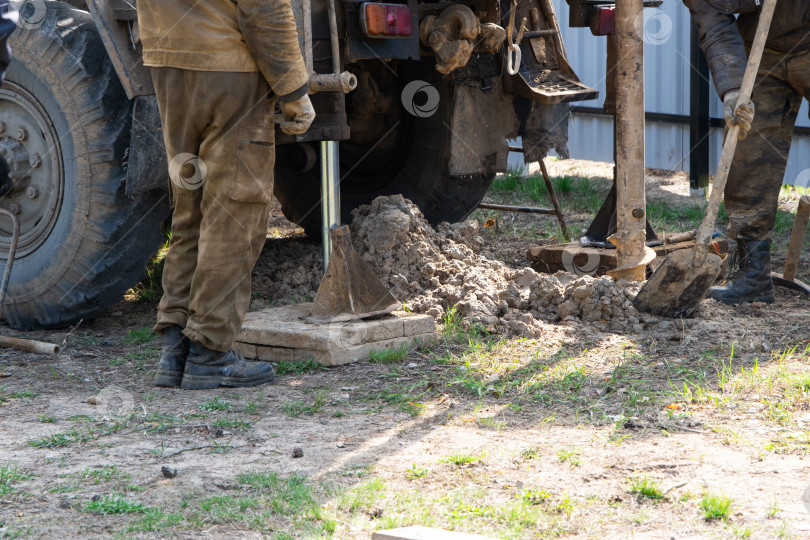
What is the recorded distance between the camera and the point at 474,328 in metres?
4.20

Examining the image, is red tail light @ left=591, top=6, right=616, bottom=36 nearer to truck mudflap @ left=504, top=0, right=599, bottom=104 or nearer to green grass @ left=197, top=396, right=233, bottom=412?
truck mudflap @ left=504, top=0, right=599, bottom=104

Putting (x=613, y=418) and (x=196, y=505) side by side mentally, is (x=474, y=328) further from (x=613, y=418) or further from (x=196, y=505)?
(x=196, y=505)

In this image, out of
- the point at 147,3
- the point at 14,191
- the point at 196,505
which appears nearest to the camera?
the point at 196,505

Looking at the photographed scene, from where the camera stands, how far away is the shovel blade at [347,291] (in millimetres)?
3949

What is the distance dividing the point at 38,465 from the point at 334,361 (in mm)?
1321

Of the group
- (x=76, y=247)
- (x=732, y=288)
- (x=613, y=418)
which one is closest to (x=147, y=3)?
(x=76, y=247)

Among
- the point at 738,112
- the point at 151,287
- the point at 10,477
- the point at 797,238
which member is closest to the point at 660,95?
the point at 797,238

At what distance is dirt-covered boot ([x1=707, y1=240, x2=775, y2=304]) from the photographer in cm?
473

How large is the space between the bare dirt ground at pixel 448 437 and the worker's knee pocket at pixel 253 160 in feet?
2.44

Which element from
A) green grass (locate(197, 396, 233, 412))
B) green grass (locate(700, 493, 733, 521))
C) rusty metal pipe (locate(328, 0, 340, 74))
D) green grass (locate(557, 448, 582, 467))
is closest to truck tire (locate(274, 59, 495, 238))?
rusty metal pipe (locate(328, 0, 340, 74))

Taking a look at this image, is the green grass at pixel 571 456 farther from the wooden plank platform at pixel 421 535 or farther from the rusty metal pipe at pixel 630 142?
the rusty metal pipe at pixel 630 142

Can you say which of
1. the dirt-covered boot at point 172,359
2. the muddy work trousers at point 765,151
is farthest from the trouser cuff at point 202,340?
the muddy work trousers at point 765,151

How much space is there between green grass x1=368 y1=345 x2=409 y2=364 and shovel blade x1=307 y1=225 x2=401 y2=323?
0.53 ft

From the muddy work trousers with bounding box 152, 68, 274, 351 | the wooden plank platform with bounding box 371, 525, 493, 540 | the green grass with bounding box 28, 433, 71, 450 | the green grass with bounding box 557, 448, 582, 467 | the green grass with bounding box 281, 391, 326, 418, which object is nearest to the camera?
the wooden plank platform with bounding box 371, 525, 493, 540
